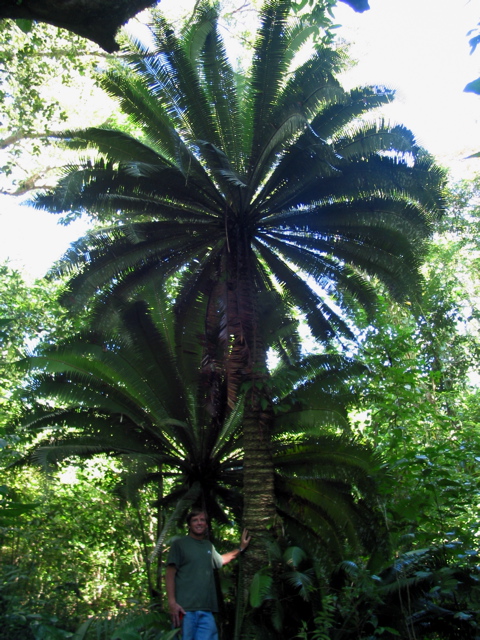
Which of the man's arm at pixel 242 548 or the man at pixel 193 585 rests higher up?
the man's arm at pixel 242 548

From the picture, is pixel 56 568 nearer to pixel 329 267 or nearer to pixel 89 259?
pixel 89 259

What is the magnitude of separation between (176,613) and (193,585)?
0.30m

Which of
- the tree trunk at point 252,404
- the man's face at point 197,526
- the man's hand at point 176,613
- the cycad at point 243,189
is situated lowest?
the man's hand at point 176,613

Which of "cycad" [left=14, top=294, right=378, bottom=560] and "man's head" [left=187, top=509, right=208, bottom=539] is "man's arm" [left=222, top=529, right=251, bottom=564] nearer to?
"man's head" [left=187, top=509, right=208, bottom=539]

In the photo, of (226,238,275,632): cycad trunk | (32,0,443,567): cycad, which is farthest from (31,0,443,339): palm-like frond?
(226,238,275,632): cycad trunk

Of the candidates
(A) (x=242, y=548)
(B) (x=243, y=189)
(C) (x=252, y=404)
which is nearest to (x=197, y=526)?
(A) (x=242, y=548)

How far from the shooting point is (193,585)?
17.4ft

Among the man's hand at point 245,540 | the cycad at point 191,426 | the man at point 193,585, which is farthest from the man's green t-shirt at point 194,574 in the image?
the cycad at point 191,426

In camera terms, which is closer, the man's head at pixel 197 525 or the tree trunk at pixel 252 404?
the man's head at pixel 197 525

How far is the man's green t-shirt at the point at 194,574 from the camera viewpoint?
523cm

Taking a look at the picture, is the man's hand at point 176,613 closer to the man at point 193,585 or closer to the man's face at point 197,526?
the man at point 193,585

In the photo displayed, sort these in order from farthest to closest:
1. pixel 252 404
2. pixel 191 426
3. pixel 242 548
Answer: pixel 191 426
pixel 252 404
pixel 242 548

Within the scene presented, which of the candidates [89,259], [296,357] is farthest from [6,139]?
[296,357]

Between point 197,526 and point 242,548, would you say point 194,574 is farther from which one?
point 242,548
